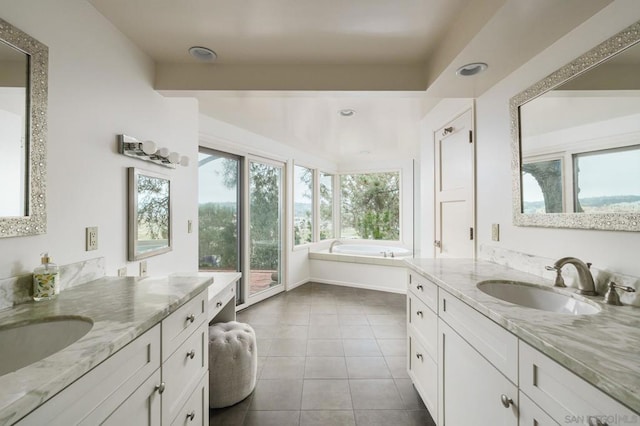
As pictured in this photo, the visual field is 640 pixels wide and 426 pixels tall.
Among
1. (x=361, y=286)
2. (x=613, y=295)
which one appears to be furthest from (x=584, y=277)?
(x=361, y=286)

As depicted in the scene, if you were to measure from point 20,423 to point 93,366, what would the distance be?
17 cm

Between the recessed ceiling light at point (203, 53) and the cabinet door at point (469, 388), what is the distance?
7.14 feet

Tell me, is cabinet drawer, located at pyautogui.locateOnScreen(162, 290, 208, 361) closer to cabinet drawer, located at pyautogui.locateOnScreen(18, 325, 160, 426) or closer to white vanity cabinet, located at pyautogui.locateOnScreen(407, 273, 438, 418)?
cabinet drawer, located at pyautogui.locateOnScreen(18, 325, 160, 426)

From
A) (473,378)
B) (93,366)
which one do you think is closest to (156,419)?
(93,366)

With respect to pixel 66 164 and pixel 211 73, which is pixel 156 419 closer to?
pixel 66 164

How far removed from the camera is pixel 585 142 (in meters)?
1.28

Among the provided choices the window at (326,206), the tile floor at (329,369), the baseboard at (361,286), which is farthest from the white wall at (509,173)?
the window at (326,206)

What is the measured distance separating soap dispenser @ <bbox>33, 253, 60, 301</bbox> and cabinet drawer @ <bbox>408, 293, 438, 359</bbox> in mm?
1817

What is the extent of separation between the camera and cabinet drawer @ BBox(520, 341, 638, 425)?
634 mm

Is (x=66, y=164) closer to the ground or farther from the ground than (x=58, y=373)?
farther from the ground

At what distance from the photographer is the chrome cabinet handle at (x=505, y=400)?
945mm

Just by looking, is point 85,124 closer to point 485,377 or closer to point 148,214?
point 148,214

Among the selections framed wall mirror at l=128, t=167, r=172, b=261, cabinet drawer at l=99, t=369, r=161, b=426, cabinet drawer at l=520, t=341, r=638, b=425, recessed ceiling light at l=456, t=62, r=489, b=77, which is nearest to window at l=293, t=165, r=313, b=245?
framed wall mirror at l=128, t=167, r=172, b=261

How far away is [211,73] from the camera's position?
196 cm
